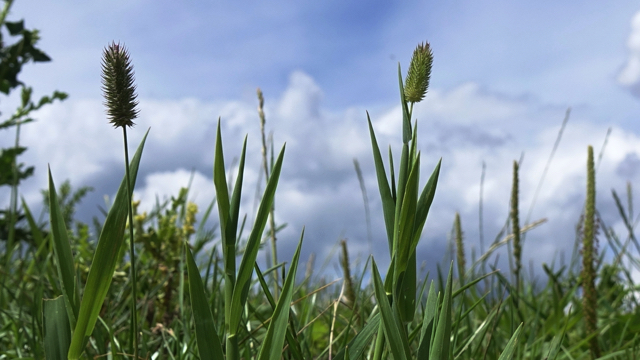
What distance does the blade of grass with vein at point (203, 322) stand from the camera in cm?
78

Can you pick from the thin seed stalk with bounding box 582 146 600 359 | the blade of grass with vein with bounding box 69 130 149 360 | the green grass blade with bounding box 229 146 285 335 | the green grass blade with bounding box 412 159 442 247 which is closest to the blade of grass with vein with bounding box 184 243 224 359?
the green grass blade with bounding box 229 146 285 335

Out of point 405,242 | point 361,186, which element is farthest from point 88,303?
point 361,186

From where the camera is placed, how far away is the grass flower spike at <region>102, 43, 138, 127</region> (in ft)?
2.60

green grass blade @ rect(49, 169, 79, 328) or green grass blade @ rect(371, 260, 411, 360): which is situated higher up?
green grass blade @ rect(49, 169, 79, 328)

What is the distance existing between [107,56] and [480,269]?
6.95 feet

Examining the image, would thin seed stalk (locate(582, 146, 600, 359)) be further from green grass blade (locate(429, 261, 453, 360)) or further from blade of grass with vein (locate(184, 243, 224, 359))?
blade of grass with vein (locate(184, 243, 224, 359))

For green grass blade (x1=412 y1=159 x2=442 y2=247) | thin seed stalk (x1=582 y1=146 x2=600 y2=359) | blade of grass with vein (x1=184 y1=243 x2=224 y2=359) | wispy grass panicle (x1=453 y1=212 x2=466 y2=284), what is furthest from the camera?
wispy grass panicle (x1=453 y1=212 x2=466 y2=284)

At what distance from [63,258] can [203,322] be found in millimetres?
264

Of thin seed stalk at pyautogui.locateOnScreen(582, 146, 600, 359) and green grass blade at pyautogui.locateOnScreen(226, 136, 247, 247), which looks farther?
thin seed stalk at pyautogui.locateOnScreen(582, 146, 600, 359)

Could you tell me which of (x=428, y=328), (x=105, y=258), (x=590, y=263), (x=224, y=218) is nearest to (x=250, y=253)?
(x=224, y=218)

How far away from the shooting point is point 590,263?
1850 mm

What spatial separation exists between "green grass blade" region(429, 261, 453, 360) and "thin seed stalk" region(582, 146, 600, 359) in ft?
3.88

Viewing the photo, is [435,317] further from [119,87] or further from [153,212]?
[153,212]

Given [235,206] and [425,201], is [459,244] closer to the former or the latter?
[425,201]
